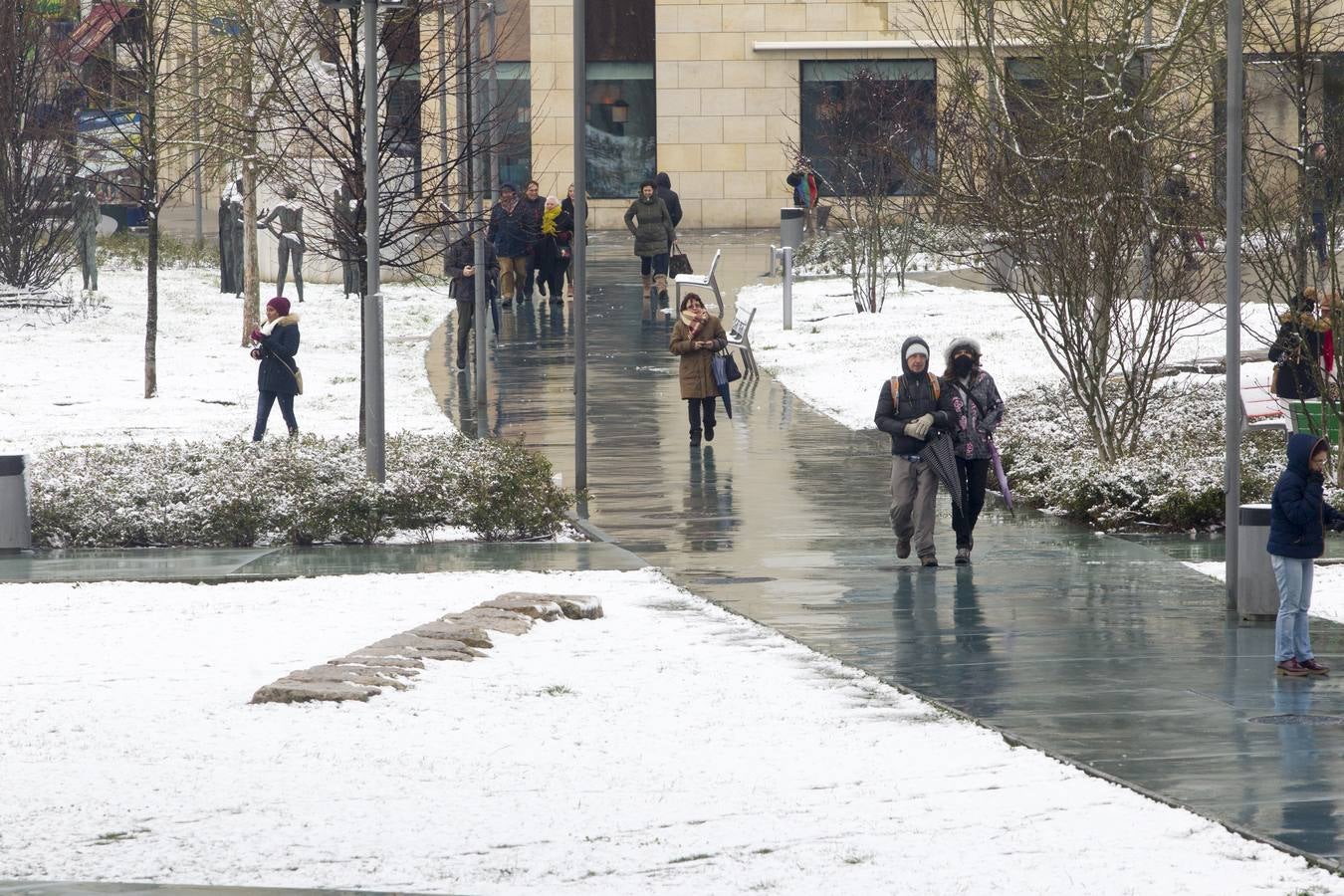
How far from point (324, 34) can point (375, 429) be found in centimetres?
525

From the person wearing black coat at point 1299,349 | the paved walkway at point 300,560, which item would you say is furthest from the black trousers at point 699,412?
the person wearing black coat at point 1299,349

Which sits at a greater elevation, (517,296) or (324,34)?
(324,34)

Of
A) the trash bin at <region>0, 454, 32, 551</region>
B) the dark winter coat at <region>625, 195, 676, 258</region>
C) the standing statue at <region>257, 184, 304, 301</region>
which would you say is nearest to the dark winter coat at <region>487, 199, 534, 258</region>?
the dark winter coat at <region>625, 195, 676, 258</region>

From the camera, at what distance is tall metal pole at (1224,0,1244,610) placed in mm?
12023

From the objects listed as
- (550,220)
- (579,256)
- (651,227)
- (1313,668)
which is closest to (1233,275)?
(1313,668)

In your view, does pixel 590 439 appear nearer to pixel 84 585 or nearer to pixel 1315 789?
pixel 84 585

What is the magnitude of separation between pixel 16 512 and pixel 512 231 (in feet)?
59.0

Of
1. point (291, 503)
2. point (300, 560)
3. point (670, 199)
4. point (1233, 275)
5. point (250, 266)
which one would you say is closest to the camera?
point (1233, 275)

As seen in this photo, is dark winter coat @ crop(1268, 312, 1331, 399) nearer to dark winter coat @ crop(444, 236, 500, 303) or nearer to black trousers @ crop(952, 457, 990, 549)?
black trousers @ crop(952, 457, 990, 549)

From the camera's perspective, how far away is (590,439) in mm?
20562

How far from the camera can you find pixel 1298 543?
10.5m

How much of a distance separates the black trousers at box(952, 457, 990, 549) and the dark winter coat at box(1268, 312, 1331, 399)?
9.91 ft

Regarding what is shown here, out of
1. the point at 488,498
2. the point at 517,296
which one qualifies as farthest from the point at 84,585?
the point at 517,296

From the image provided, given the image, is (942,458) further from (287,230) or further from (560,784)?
(287,230)
